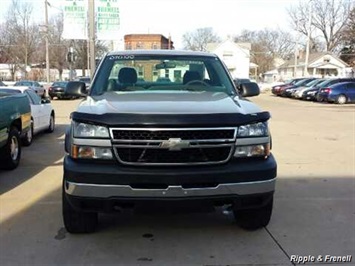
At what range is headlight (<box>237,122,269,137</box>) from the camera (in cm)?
432

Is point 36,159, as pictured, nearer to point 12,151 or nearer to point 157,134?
point 12,151

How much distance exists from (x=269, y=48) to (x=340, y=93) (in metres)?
77.2

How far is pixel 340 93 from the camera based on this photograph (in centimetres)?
3194

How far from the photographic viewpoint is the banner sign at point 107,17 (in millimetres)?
27453

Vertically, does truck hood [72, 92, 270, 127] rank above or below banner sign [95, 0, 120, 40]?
below

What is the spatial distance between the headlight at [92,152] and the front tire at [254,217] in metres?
1.62

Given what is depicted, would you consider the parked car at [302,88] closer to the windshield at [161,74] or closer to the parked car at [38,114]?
the parked car at [38,114]

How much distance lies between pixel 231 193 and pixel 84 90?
2.72m

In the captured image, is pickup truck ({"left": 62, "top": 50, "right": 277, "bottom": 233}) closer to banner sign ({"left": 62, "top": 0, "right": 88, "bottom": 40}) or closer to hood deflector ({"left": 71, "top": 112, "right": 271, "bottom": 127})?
hood deflector ({"left": 71, "top": 112, "right": 271, "bottom": 127})

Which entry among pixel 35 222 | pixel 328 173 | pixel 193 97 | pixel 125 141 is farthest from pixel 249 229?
pixel 328 173

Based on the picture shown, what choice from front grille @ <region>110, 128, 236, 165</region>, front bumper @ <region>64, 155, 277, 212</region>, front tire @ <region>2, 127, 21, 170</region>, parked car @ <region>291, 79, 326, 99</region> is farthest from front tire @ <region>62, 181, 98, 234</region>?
parked car @ <region>291, 79, 326, 99</region>

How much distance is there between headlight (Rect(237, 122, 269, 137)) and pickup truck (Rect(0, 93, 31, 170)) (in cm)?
460

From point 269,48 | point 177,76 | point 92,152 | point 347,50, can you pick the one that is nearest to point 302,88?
point 177,76

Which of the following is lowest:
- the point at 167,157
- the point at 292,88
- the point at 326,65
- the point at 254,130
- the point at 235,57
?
the point at 292,88
